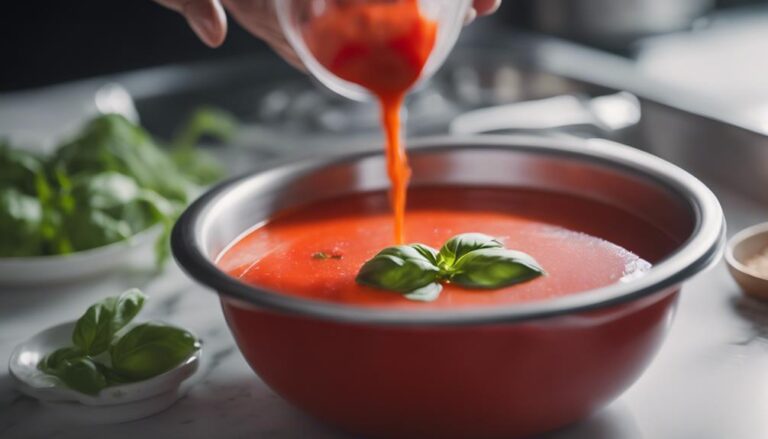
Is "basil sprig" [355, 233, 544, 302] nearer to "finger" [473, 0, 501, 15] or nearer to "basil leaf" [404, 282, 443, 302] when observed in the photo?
"basil leaf" [404, 282, 443, 302]

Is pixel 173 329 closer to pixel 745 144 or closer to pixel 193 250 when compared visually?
pixel 193 250

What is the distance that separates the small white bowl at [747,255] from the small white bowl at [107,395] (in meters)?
0.65

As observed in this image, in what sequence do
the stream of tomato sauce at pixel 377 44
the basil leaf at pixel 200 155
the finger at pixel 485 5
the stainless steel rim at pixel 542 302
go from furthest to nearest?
the basil leaf at pixel 200 155 → the finger at pixel 485 5 → the stream of tomato sauce at pixel 377 44 → the stainless steel rim at pixel 542 302

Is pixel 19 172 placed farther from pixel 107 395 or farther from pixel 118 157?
pixel 107 395

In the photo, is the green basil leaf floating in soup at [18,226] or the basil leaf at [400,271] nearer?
the basil leaf at [400,271]

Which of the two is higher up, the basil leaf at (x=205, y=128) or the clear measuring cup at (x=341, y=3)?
the clear measuring cup at (x=341, y=3)

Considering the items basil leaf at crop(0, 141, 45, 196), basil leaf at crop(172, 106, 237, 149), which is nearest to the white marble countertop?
basil leaf at crop(0, 141, 45, 196)

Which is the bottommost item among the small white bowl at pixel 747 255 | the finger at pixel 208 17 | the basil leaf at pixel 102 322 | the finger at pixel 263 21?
the basil leaf at pixel 102 322

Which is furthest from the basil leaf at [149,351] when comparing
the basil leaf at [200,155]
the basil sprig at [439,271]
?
the basil leaf at [200,155]

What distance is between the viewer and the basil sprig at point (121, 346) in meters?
1.04

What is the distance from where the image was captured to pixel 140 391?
39.8 inches

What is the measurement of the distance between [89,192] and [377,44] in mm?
564

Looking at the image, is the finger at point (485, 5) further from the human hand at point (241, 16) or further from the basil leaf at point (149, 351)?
the basil leaf at point (149, 351)

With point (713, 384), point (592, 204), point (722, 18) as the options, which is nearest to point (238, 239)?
point (592, 204)
